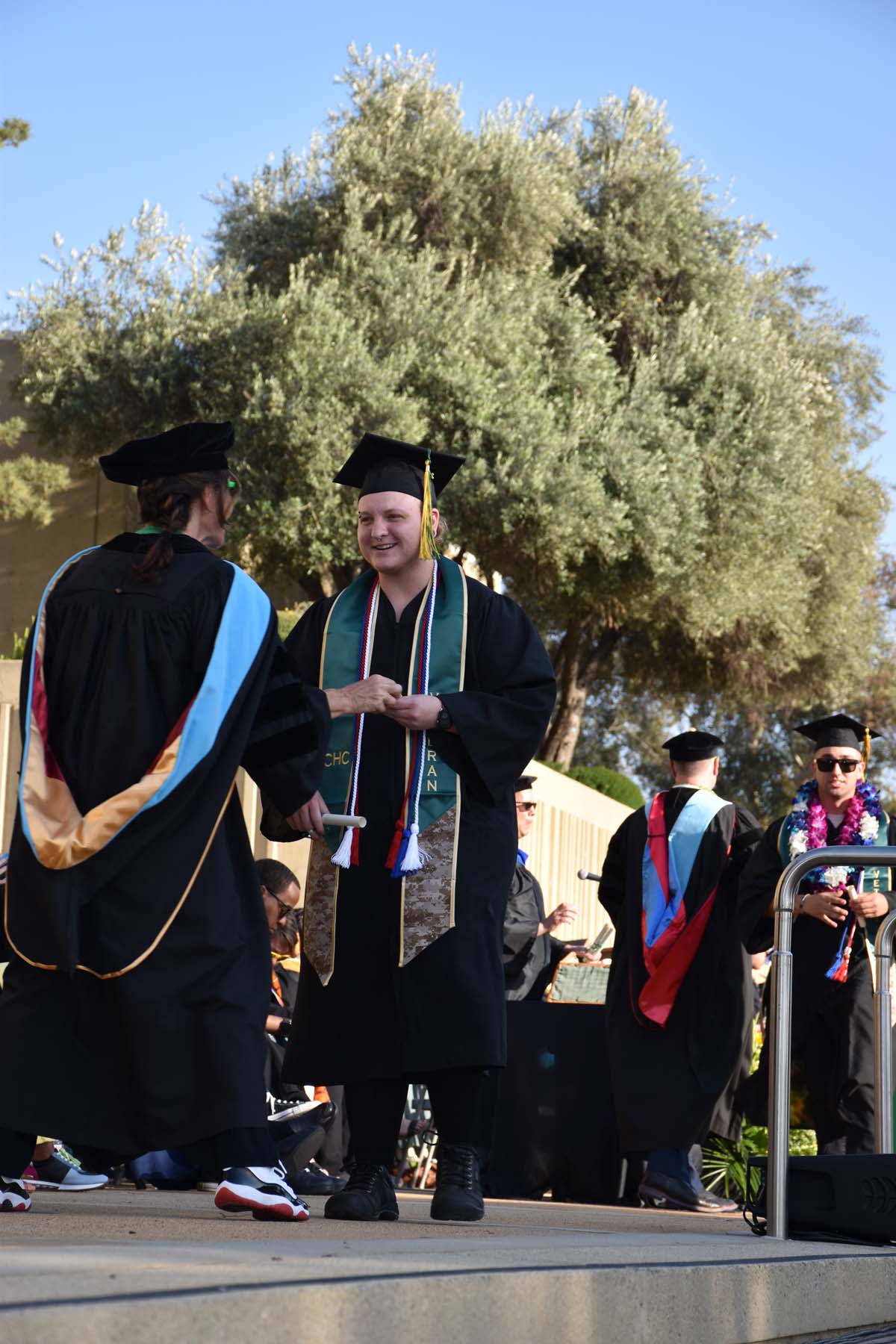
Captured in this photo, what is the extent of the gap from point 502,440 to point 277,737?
60.8ft

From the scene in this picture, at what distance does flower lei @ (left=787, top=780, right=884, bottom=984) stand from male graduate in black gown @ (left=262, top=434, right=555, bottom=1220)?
2468mm

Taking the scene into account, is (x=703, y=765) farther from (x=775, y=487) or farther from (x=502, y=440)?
(x=775, y=487)

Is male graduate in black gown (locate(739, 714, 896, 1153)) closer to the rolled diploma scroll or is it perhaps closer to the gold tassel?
the gold tassel

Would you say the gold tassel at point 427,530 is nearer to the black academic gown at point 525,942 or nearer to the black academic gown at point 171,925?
the black academic gown at point 171,925

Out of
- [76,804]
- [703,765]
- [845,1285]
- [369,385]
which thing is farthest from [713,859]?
[369,385]

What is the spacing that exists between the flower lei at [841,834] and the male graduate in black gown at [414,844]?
8.10ft

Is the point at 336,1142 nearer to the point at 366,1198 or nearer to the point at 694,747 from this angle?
the point at 694,747

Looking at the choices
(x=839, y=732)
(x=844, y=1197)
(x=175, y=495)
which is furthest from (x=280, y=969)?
(x=175, y=495)

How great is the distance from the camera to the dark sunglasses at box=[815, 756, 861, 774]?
7.07 m

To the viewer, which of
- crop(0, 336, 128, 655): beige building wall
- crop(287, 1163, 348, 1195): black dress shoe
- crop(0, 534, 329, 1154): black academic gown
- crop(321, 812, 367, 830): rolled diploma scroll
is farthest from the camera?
crop(0, 336, 128, 655): beige building wall

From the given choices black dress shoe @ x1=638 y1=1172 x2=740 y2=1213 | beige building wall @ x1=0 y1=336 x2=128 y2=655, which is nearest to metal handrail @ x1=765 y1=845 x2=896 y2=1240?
black dress shoe @ x1=638 y1=1172 x2=740 y2=1213

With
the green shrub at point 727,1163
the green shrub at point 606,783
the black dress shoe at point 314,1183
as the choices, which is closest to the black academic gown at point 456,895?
the black dress shoe at point 314,1183

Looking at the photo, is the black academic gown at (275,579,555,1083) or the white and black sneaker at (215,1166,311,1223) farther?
the black academic gown at (275,579,555,1083)

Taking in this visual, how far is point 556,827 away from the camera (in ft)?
64.4
